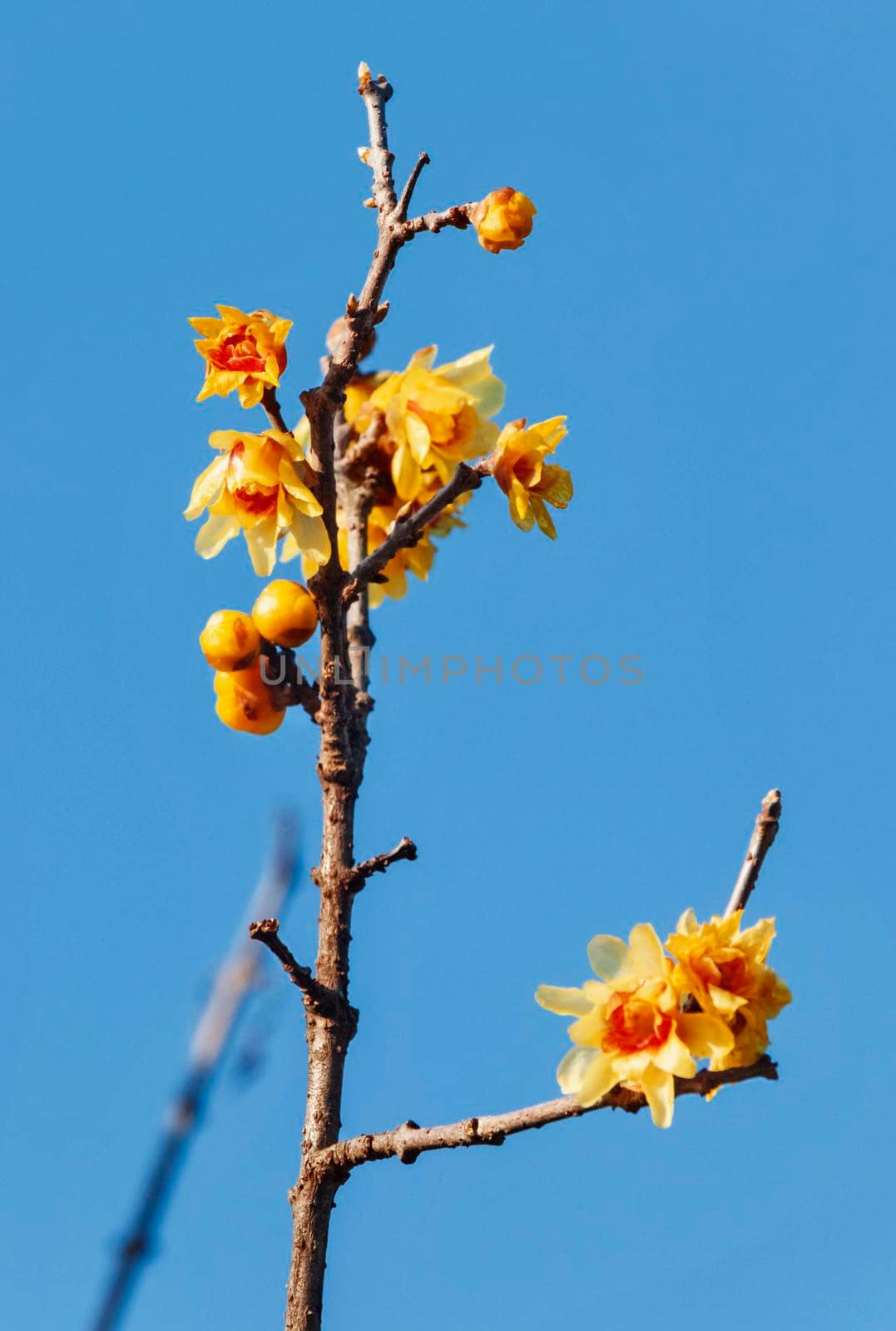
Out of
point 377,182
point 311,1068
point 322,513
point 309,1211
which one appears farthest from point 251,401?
point 309,1211

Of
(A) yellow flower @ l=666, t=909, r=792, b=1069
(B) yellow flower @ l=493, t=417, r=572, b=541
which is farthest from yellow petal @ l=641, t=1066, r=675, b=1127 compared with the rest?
(B) yellow flower @ l=493, t=417, r=572, b=541

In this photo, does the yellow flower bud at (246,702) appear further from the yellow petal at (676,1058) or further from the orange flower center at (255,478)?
the yellow petal at (676,1058)

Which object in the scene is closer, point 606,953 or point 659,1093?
point 659,1093

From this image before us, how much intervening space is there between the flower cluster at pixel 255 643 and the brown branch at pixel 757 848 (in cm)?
130

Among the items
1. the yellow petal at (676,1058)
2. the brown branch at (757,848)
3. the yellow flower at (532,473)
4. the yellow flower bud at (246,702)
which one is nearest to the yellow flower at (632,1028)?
the yellow petal at (676,1058)

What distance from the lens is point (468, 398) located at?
9.23 feet

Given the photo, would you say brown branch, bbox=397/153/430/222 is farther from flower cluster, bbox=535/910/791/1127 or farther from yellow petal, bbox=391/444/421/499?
flower cluster, bbox=535/910/791/1127

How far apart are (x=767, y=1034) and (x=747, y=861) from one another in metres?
0.29

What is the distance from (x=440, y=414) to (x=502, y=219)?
538mm

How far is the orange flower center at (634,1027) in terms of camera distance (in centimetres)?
215

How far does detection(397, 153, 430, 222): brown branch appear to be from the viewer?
300cm

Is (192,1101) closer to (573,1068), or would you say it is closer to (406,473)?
(573,1068)

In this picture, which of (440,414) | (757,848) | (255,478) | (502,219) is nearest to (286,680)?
(255,478)

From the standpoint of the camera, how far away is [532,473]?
3127mm
